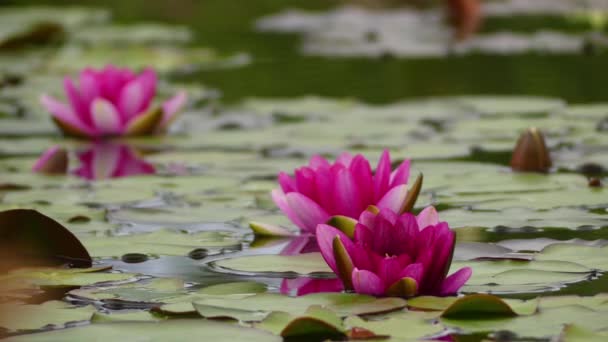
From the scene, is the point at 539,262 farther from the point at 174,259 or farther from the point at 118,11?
the point at 118,11

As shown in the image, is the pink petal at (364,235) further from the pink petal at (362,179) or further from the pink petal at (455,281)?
the pink petal at (362,179)

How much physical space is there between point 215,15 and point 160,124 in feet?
16.9

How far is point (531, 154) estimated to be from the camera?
2781mm

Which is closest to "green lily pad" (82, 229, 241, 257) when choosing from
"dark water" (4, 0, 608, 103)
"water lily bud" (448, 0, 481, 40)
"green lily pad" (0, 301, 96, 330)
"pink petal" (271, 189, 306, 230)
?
"pink petal" (271, 189, 306, 230)

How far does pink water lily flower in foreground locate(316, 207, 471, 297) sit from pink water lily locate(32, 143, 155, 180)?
1.45 metres

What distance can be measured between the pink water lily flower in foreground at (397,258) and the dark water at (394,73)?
2.65 meters

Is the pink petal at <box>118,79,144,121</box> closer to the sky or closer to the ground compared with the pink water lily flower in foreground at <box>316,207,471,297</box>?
closer to the sky

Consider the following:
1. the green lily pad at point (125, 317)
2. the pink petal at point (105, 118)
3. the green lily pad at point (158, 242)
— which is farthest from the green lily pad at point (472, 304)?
the pink petal at point (105, 118)

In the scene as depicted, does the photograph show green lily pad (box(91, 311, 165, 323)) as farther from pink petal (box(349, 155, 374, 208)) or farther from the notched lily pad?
pink petal (box(349, 155, 374, 208))

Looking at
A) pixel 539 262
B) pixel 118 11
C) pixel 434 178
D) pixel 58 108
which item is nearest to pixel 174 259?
pixel 539 262

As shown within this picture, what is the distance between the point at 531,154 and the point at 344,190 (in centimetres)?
90

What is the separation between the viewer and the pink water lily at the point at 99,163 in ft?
9.77

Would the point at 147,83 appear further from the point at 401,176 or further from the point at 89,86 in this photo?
the point at 401,176

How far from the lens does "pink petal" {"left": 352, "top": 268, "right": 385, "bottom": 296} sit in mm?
1653
